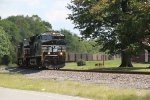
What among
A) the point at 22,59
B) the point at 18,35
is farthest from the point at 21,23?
the point at 22,59

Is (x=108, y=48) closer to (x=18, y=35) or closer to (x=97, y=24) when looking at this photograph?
(x=97, y=24)

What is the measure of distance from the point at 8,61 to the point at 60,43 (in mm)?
35734

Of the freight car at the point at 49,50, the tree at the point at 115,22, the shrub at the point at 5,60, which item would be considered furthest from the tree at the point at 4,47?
the freight car at the point at 49,50

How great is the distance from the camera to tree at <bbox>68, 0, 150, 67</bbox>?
4294 centimetres

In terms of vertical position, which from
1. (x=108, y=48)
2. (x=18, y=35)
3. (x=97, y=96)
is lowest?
(x=97, y=96)

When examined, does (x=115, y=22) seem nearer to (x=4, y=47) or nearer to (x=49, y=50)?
(x=49, y=50)

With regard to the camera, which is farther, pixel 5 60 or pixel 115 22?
pixel 5 60

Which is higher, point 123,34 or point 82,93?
point 123,34

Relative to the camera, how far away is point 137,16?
43125 mm

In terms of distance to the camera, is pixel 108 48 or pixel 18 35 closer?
pixel 108 48

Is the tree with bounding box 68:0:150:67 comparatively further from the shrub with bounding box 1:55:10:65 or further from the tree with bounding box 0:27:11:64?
the shrub with bounding box 1:55:10:65

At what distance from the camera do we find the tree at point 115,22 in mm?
42938

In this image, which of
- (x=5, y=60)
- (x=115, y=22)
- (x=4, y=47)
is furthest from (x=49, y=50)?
(x=5, y=60)

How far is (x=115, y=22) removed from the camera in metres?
50.3
